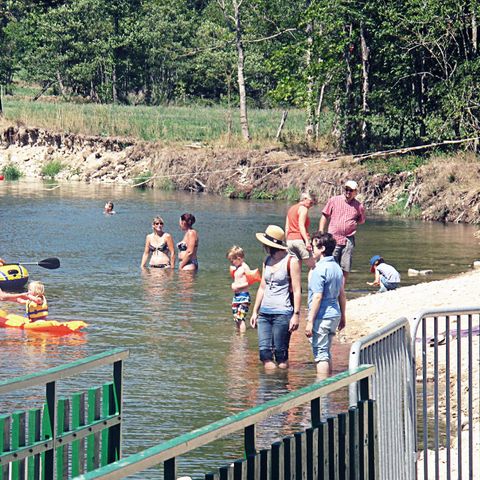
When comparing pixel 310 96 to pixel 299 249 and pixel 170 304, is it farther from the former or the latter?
pixel 299 249

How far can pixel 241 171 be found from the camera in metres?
42.5

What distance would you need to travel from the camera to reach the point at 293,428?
9.97m

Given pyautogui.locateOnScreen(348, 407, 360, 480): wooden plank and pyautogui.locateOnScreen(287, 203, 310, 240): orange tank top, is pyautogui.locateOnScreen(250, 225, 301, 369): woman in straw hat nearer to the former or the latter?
pyautogui.locateOnScreen(287, 203, 310, 240): orange tank top

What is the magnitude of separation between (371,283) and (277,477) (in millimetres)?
15166

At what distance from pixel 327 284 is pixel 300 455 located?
6.41 meters

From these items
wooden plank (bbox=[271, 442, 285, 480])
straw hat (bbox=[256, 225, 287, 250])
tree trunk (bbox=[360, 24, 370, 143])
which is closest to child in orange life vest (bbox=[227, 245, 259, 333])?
straw hat (bbox=[256, 225, 287, 250])

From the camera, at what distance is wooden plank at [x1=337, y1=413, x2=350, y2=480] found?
5.48m

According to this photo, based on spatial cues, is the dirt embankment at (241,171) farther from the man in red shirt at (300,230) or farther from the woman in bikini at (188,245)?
the man in red shirt at (300,230)

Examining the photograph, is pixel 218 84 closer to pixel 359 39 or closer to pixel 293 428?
pixel 359 39

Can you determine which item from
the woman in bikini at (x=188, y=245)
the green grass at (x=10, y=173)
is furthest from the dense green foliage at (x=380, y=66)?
the woman in bikini at (x=188, y=245)

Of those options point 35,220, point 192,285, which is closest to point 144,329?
point 192,285

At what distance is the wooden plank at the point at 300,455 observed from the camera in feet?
16.8

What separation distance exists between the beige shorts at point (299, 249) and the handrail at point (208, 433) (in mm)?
11805

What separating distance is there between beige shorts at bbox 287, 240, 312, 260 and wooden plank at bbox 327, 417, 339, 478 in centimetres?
1201
